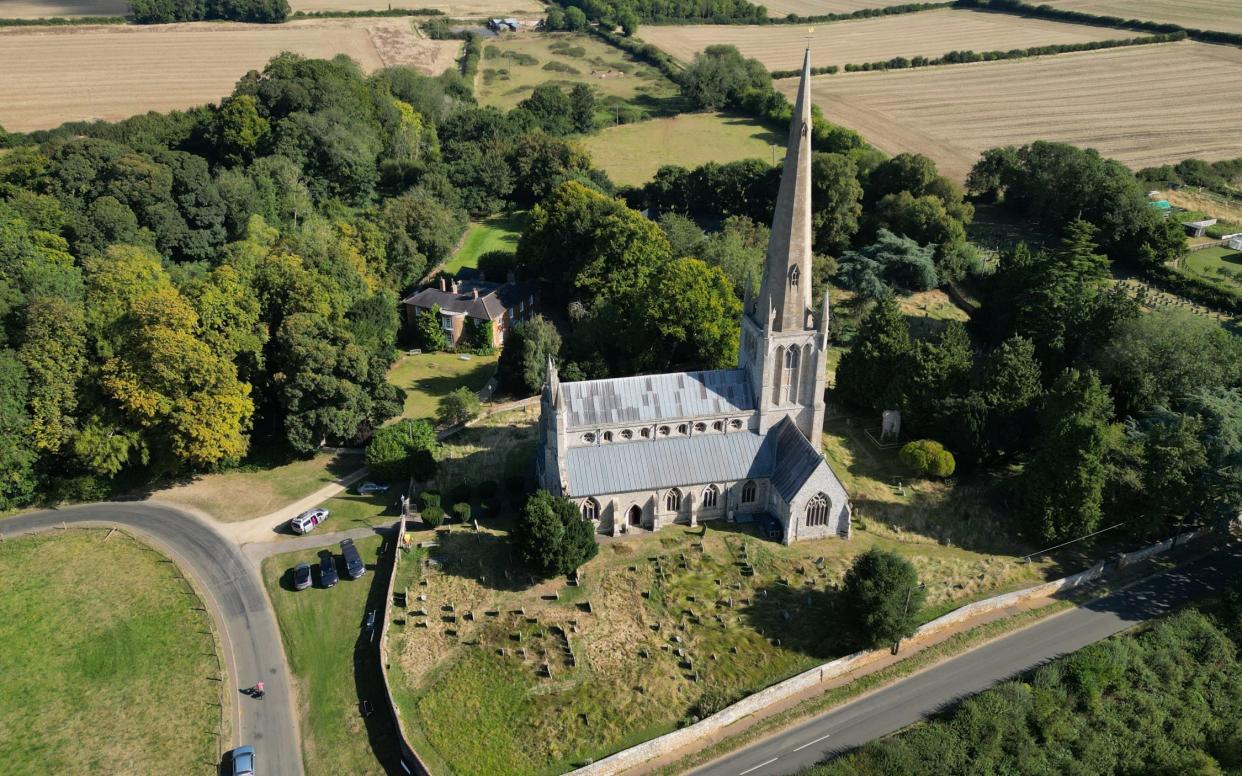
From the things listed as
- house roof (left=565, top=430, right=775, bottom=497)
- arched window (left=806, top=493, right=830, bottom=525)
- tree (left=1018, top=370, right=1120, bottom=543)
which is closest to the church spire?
house roof (left=565, top=430, right=775, bottom=497)

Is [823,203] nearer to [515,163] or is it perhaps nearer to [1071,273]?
[1071,273]

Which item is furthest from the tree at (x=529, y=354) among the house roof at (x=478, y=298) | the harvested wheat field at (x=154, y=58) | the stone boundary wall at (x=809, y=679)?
the harvested wheat field at (x=154, y=58)

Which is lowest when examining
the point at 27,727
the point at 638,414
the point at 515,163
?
the point at 27,727

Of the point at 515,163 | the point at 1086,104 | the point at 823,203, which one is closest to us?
the point at 823,203

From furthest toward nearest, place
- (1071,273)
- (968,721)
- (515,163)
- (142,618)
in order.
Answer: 1. (515,163)
2. (1071,273)
3. (142,618)
4. (968,721)

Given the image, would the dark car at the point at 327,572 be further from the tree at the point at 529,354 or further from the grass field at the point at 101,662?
the tree at the point at 529,354

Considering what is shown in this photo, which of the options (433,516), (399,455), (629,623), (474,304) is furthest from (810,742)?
(474,304)

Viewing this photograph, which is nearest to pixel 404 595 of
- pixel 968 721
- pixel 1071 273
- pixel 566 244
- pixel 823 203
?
pixel 968 721

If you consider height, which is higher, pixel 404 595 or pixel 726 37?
pixel 726 37
